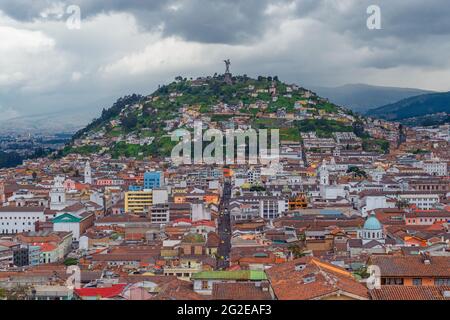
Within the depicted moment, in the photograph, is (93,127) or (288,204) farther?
(93,127)

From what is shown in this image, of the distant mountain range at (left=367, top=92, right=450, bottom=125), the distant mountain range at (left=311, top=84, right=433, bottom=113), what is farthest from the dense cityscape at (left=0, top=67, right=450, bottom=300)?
the distant mountain range at (left=311, top=84, right=433, bottom=113)

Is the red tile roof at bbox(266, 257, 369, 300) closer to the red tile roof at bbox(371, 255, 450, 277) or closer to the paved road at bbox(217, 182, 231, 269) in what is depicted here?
the red tile roof at bbox(371, 255, 450, 277)

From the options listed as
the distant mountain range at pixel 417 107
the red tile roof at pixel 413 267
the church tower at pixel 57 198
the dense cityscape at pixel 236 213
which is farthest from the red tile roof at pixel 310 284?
the distant mountain range at pixel 417 107

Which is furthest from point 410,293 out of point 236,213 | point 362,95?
point 362,95

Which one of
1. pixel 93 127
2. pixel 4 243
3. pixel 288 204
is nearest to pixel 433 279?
pixel 4 243

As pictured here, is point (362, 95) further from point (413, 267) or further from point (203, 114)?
point (413, 267)
